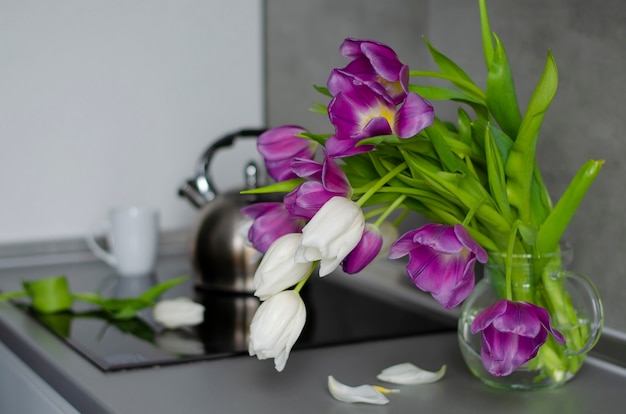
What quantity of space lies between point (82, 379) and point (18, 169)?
960mm

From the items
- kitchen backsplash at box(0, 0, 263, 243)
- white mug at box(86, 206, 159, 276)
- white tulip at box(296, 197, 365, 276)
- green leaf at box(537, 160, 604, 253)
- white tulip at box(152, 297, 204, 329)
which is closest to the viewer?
white tulip at box(296, 197, 365, 276)

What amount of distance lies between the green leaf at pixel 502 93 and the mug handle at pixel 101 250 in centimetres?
105

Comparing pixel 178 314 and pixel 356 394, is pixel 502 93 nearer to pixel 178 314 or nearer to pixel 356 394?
pixel 356 394

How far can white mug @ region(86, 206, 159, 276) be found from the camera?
178 cm

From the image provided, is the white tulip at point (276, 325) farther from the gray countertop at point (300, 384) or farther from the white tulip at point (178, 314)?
the white tulip at point (178, 314)

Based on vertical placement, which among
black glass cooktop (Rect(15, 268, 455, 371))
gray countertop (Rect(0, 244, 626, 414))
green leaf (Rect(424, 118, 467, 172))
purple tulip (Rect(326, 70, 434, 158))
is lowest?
black glass cooktop (Rect(15, 268, 455, 371))

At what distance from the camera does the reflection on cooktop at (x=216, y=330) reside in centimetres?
119

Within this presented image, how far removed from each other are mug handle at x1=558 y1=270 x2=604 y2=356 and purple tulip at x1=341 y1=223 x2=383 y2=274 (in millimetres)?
217

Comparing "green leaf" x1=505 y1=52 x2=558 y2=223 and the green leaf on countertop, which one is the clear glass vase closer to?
"green leaf" x1=505 y1=52 x2=558 y2=223

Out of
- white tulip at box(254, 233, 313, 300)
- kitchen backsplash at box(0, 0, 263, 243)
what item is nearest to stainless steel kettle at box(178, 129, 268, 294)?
kitchen backsplash at box(0, 0, 263, 243)

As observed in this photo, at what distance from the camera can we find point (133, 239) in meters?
1.78

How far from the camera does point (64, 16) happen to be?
1.94m

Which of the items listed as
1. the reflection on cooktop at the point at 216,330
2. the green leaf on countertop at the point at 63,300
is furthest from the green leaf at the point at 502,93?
the green leaf on countertop at the point at 63,300

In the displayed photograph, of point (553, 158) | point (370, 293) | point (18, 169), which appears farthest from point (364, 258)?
point (18, 169)
